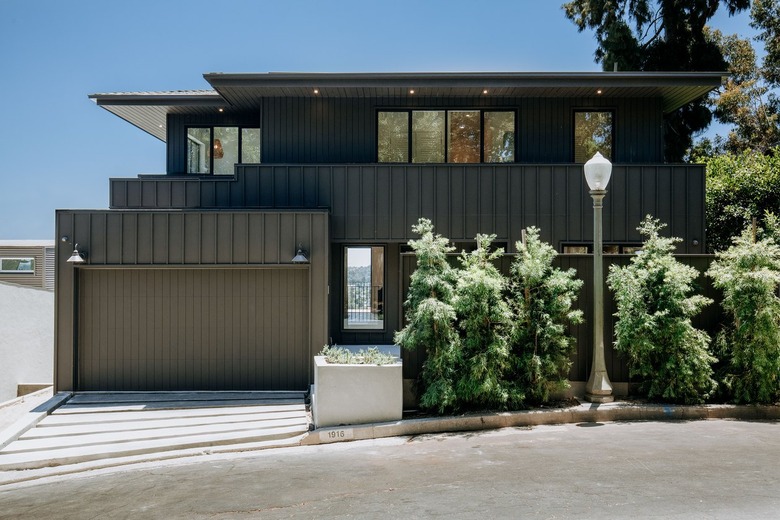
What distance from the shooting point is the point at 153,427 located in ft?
30.0

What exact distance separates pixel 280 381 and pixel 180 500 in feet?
15.8

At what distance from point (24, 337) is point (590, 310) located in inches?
693

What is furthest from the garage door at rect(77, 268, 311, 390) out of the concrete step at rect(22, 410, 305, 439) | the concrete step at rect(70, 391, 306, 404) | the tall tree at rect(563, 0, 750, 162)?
the tall tree at rect(563, 0, 750, 162)

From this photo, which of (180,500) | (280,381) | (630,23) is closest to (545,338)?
(280,381)

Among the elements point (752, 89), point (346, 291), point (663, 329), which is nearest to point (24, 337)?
point (346, 291)

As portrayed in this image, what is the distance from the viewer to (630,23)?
2369 cm

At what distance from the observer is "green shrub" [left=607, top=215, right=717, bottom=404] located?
9.09 m

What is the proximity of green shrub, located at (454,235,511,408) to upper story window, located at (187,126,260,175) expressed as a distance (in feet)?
28.6

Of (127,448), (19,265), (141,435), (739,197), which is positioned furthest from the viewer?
(19,265)

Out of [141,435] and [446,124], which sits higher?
[446,124]

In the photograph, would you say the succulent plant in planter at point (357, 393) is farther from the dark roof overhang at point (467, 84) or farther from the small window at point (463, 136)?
the dark roof overhang at point (467, 84)

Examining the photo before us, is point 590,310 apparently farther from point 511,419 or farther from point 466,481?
point 466,481

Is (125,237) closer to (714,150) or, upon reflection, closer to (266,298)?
(266,298)

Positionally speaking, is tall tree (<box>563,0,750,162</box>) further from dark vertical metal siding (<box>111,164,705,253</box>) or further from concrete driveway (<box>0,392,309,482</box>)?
concrete driveway (<box>0,392,309,482</box>)
